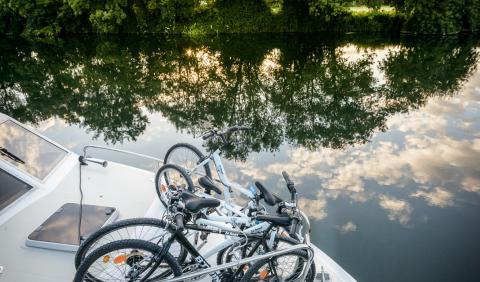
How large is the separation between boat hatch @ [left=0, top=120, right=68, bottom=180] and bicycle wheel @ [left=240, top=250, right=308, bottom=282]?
3270mm

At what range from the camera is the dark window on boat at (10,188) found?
13.7 ft

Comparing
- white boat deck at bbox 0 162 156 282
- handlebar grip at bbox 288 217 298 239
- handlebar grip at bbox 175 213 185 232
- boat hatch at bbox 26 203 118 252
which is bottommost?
white boat deck at bbox 0 162 156 282

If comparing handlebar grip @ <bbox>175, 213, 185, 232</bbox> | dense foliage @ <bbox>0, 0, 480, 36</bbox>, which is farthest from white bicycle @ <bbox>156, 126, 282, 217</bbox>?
dense foliage @ <bbox>0, 0, 480, 36</bbox>

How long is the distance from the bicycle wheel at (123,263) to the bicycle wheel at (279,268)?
649 millimetres

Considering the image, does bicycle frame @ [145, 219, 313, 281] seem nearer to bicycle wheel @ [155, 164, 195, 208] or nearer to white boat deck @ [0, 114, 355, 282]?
white boat deck @ [0, 114, 355, 282]

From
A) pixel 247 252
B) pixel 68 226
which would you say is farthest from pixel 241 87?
pixel 247 252

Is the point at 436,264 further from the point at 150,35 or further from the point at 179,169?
the point at 150,35

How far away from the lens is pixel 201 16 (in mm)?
27938

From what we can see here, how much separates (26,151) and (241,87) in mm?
9671

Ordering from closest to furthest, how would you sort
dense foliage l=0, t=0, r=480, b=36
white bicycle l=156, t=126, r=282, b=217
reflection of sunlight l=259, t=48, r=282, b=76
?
1. white bicycle l=156, t=126, r=282, b=217
2. reflection of sunlight l=259, t=48, r=282, b=76
3. dense foliage l=0, t=0, r=480, b=36

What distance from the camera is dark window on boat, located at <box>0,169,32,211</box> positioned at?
4188 millimetres

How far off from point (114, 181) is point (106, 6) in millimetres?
25462

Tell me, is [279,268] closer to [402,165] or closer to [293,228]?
[293,228]

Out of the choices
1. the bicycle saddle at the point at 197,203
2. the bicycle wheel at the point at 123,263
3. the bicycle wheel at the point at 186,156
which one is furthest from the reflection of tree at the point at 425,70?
the bicycle wheel at the point at 123,263
